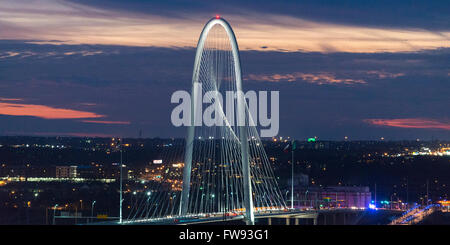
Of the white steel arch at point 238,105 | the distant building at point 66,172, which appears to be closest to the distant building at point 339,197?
the distant building at point 66,172

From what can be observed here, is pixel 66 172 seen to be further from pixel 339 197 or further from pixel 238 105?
pixel 238 105

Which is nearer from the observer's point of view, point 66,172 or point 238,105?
point 238,105

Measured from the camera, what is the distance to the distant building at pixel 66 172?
422 feet

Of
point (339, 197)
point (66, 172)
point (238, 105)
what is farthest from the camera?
point (66, 172)

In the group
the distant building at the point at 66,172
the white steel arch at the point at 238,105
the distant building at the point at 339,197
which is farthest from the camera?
the distant building at the point at 66,172

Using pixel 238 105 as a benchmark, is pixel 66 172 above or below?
below

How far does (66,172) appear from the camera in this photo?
131000 millimetres

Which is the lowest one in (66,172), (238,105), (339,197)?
(339,197)

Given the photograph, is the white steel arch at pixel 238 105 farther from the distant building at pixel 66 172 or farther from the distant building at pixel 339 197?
the distant building at pixel 66 172

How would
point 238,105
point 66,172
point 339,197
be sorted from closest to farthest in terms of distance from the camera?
1. point 238,105
2. point 339,197
3. point 66,172

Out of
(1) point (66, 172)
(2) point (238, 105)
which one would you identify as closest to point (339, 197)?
(1) point (66, 172)

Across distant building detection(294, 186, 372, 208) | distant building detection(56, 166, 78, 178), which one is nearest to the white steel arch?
distant building detection(294, 186, 372, 208)

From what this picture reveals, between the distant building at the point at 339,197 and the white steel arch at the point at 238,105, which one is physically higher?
the white steel arch at the point at 238,105

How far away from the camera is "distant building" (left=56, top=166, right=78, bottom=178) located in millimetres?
128500
